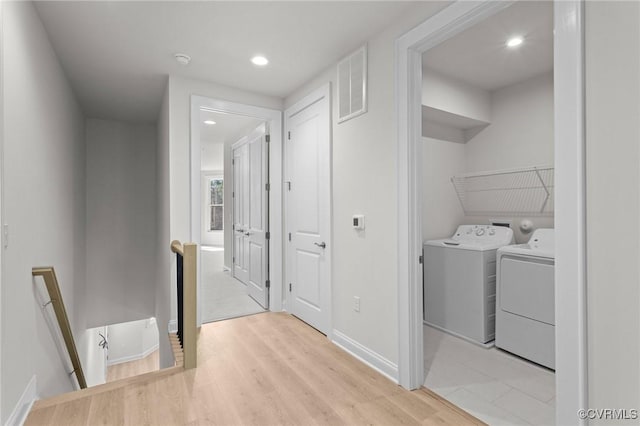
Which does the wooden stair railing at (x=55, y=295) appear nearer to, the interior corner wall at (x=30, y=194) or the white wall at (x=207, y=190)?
the interior corner wall at (x=30, y=194)

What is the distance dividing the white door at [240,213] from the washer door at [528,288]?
10.4 feet

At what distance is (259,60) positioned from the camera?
281 centimetres

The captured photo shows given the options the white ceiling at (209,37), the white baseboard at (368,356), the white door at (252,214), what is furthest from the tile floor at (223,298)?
the white ceiling at (209,37)

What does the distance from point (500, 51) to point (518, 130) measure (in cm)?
103

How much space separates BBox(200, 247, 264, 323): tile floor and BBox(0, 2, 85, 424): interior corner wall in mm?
1321

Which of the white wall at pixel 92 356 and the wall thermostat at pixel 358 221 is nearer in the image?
the wall thermostat at pixel 358 221

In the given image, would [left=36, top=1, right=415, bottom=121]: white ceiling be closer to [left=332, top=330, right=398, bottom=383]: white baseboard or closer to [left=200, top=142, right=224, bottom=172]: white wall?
[left=332, top=330, right=398, bottom=383]: white baseboard

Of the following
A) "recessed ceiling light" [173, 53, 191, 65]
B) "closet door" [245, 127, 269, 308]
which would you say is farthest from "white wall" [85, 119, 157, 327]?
"recessed ceiling light" [173, 53, 191, 65]


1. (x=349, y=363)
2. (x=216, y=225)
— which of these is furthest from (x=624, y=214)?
(x=216, y=225)

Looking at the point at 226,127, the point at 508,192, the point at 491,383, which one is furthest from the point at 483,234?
the point at 226,127

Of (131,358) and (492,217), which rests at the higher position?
(492,217)

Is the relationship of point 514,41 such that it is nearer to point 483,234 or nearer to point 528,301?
point 483,234

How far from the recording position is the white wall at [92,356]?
4359 millimetres

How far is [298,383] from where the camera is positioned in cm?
218
